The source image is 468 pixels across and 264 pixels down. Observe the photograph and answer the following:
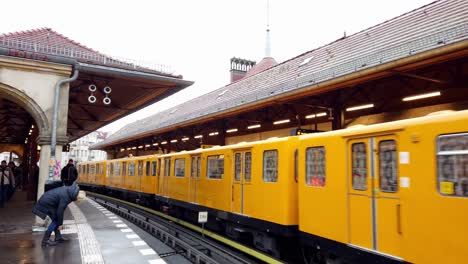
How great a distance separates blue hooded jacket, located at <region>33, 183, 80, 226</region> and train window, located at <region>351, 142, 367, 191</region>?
6.16 meters

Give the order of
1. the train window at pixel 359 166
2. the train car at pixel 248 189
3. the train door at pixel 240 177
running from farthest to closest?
the train door at pixel 240 177, the train car at pixel 248 189, the train window at pixel 359 166

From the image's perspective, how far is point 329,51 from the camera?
51.6ft

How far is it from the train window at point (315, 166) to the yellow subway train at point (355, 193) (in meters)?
0.02

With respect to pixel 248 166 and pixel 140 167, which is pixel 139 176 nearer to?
pixel 140 167

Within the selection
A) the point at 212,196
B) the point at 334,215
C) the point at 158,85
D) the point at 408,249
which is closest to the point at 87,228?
→ the point at 212,196

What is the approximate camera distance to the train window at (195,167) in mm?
10840

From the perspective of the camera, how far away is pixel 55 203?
8.27 m

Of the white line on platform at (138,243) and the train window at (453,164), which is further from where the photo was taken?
the white line on platform at (138,243)

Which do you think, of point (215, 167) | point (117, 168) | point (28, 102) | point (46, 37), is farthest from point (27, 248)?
point (117, 168)

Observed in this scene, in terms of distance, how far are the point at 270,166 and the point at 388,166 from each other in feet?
9.44

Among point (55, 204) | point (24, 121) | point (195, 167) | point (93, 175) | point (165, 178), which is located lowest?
point (55, 204)

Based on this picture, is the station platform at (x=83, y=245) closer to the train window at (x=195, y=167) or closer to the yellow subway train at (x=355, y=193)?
the yellow subway train at (x=355, y=193)

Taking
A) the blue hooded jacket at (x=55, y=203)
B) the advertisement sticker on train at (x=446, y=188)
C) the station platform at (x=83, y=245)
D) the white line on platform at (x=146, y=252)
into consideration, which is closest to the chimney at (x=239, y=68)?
the station platform at (x=83, y=245)

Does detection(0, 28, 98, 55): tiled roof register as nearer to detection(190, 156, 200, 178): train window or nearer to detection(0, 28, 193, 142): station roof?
detection(0, 28, 193, 142): station roof
